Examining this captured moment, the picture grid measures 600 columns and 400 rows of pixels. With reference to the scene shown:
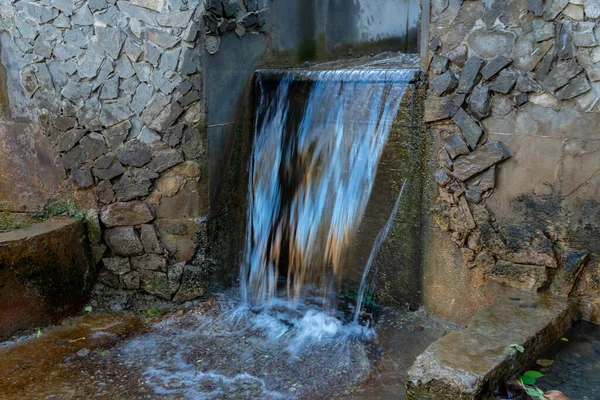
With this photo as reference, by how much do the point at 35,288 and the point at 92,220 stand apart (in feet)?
2.13

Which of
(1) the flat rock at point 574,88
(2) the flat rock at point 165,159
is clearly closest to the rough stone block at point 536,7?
(1) the flat rock at point 574,88

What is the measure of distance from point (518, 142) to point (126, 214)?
279 centimetres

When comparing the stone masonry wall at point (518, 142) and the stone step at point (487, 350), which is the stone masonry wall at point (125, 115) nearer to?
the stone masonry wall at point (518, 142)

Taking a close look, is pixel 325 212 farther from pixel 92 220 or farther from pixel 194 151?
pixel 92 220

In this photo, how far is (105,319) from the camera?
467 cm

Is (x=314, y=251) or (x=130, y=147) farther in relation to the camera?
(x=314, y=251)

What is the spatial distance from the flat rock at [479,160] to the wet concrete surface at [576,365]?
3.55ft

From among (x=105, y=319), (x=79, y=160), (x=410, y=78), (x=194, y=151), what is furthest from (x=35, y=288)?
(x=410, y=78)

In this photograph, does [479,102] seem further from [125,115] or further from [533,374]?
[125,115]

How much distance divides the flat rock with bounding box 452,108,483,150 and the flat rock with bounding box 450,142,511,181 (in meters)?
0.06

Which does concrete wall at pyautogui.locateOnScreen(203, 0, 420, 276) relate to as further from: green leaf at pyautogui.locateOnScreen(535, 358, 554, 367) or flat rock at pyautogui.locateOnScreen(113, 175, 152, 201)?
green leaf at pyautogui.locateOnScreen(535, 358, 554, 367)

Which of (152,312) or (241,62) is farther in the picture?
(241,62)

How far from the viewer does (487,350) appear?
10.2 ft

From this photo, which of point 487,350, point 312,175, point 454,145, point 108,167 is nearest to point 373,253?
point 312,175
